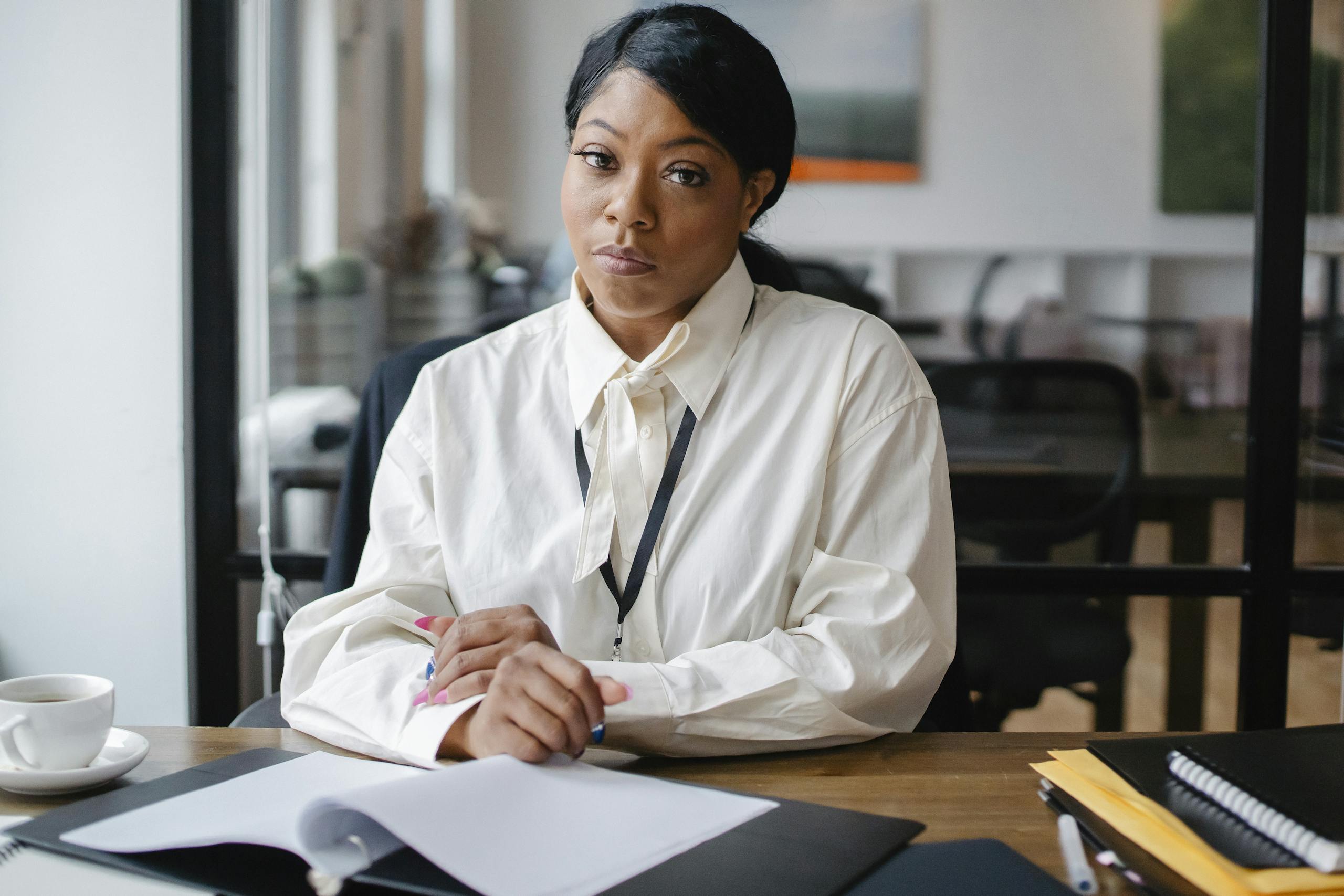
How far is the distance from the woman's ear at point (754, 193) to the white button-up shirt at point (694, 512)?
0.25 ft

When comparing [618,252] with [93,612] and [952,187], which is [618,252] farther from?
[93,612]

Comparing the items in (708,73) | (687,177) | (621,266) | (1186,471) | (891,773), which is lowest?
(891,773)

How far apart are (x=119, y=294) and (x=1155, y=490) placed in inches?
75.3

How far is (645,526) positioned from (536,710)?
39cm

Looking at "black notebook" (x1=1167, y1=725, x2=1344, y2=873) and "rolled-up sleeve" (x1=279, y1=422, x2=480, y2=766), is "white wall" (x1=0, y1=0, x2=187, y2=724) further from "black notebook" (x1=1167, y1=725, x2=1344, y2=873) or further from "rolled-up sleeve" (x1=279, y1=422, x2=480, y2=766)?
"black notebook" (x1=1167, y1=725, x2=1344, y2=873)

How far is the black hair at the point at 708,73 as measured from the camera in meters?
1.30

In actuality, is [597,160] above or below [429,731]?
above

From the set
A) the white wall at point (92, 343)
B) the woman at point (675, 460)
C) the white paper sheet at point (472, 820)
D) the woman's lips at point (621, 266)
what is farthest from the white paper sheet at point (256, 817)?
the white wall at point (92, 343)

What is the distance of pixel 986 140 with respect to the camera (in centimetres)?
204

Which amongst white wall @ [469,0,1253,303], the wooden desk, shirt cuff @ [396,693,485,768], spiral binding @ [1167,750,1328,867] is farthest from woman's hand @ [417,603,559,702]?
white wall @ [469,0,1253,303]

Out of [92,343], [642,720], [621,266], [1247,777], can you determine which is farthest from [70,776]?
[92,343]

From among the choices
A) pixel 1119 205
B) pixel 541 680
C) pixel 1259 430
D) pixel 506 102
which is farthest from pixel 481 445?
pixel 1259 430

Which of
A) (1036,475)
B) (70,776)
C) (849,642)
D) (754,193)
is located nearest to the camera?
(70,776)

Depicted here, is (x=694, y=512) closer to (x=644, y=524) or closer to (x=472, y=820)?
(x=644, y=524)
